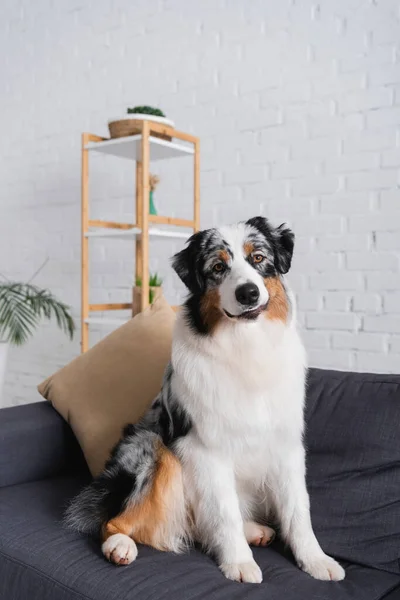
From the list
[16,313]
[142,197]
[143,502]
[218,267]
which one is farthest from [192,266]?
[16,313]

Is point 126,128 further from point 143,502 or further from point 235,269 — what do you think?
point 143,502

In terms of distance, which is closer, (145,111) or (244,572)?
(244,572)

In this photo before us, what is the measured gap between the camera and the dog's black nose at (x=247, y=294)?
62.0 inches

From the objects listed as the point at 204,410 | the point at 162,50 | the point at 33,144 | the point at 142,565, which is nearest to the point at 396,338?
the point at 204,410

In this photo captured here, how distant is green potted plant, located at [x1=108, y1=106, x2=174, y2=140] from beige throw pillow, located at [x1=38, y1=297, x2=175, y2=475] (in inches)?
45.9

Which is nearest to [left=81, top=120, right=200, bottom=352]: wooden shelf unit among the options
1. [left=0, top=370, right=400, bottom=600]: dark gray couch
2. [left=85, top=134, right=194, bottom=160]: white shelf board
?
[left=85, top=134, right=194, bottom=160]: white shelf board

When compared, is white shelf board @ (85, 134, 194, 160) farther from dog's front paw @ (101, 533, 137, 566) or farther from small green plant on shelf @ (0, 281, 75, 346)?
dog's front paw @ (101, 533, 137, 566)

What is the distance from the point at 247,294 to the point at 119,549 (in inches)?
27.4

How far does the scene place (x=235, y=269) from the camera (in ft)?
5.40

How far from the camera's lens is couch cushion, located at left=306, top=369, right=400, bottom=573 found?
163 cm

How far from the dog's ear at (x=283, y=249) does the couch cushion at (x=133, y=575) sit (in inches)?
30.0

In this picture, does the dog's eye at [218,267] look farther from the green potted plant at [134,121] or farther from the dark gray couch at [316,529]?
the green potted plant at [134,121]

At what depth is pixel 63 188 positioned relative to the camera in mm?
4156

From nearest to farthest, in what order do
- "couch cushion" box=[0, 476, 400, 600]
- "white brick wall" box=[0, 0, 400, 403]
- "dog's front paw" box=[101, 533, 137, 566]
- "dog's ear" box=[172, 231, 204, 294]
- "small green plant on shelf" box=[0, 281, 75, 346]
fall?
"couch cushion" box=[0, 476, 400, 600]
"dog's front paw" box=[101, 533, 137, 566]
"dog's ear" box=[172, 231, 204, 294]
"white brick wall" box=[0, 0, 400, 403]
"small green plant on shelf" box=[0, 281, 75, 346]
